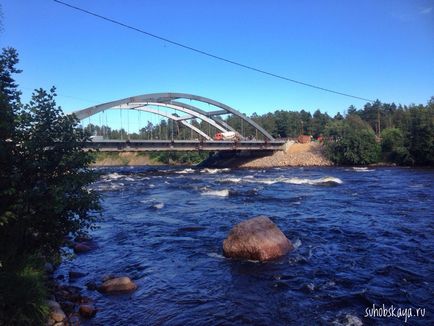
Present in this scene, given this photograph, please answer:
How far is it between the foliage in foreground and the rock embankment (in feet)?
172

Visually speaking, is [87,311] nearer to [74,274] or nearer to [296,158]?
[74,274]

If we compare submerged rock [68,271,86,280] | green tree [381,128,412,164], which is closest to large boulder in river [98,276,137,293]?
submerged rock [68,271,86,280]

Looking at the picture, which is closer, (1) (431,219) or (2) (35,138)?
(2) (35,138)

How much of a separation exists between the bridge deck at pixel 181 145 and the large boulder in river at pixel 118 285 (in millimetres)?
34782

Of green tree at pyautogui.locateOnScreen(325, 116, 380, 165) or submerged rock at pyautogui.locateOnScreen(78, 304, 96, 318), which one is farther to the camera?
green tree at pyautogui.locateOnScreen(325, 116, 380, 165)

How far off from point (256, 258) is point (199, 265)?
5.19 feet

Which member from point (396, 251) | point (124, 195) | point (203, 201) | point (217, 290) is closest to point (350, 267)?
point (396, 251)

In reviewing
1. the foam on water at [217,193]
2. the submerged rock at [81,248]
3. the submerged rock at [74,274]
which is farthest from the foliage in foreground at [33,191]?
the foam on water at [217,193]

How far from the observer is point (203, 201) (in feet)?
71.4

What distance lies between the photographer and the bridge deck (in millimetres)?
45844

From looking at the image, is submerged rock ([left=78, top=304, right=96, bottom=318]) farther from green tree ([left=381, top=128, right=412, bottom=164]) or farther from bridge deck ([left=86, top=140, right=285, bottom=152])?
green tree ([left=381, top=128, right=412, bottom=164])

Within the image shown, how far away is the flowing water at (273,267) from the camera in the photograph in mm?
7090

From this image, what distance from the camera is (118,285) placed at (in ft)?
27.4

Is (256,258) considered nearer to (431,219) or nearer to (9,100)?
(9,100)
